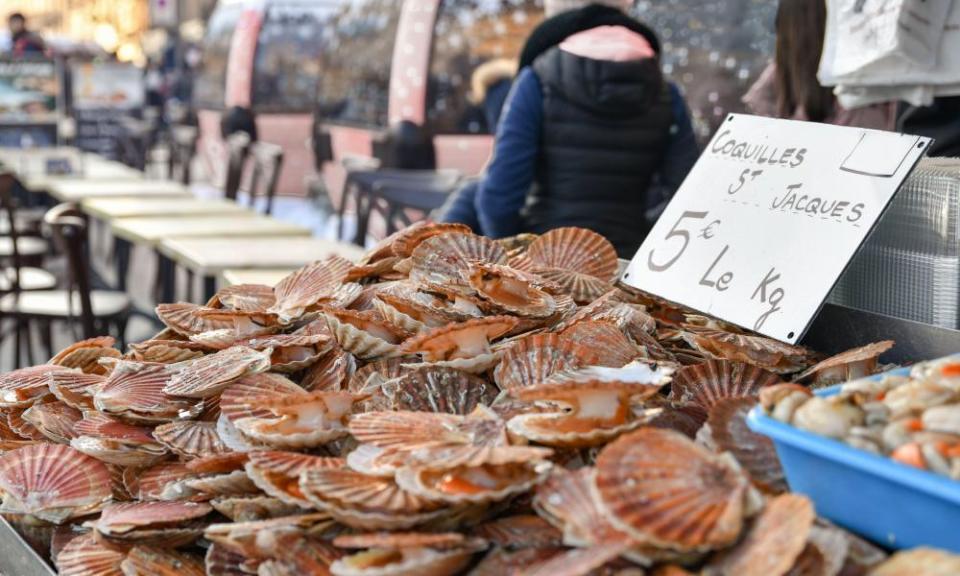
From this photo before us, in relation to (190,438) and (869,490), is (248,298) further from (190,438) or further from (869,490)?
(869,490)

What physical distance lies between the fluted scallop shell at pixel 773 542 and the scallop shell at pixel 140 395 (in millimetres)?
639

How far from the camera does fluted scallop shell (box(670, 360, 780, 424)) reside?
3.47 feet

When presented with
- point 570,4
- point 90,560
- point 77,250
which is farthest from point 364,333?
point 77,250

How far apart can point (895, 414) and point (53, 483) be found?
85cm

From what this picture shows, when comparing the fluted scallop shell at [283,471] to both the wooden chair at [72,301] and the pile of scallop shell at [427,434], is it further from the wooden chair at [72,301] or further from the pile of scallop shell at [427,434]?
the wooden chair at [72,301]

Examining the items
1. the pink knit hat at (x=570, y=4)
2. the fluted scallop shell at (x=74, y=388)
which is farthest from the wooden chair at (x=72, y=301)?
the fluted scallop shell at (x=74, y=388)

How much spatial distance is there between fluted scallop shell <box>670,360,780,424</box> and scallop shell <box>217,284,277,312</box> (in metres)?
0.58

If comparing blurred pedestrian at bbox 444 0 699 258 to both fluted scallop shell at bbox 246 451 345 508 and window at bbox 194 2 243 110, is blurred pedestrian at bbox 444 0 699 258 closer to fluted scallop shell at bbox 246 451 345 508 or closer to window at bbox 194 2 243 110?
fluted scallop shell at bbox 246 451 345 508

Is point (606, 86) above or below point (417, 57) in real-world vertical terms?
above

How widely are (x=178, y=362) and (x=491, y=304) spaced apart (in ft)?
1.30

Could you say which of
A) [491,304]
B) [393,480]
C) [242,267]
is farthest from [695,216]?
[242,267]

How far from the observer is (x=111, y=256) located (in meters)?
7.87

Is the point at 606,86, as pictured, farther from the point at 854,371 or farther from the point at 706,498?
the point at 706,498

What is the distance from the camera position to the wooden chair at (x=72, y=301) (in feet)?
11.9
